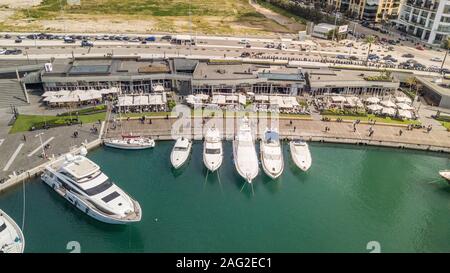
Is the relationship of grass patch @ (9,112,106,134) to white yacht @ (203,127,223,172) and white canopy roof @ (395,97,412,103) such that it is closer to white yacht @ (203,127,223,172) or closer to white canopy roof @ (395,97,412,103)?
white yacht @ (203,127,223,172)

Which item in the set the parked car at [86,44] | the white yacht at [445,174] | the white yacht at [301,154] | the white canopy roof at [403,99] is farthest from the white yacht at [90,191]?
the white canopy roof at [403,99]

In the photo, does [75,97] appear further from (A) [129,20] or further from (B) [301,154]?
(A) [129,20]

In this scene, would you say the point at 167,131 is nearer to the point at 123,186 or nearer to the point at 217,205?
the point at 123,186

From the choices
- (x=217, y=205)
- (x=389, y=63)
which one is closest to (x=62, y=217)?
(x=217, y=205)

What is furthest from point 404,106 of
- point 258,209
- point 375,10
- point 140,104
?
point 375,10

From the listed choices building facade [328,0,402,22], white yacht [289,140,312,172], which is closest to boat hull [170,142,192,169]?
white yacht [289,140,312,172]

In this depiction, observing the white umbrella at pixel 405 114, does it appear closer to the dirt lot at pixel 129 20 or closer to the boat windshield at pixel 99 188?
the boat windshield at pixel 99 188
